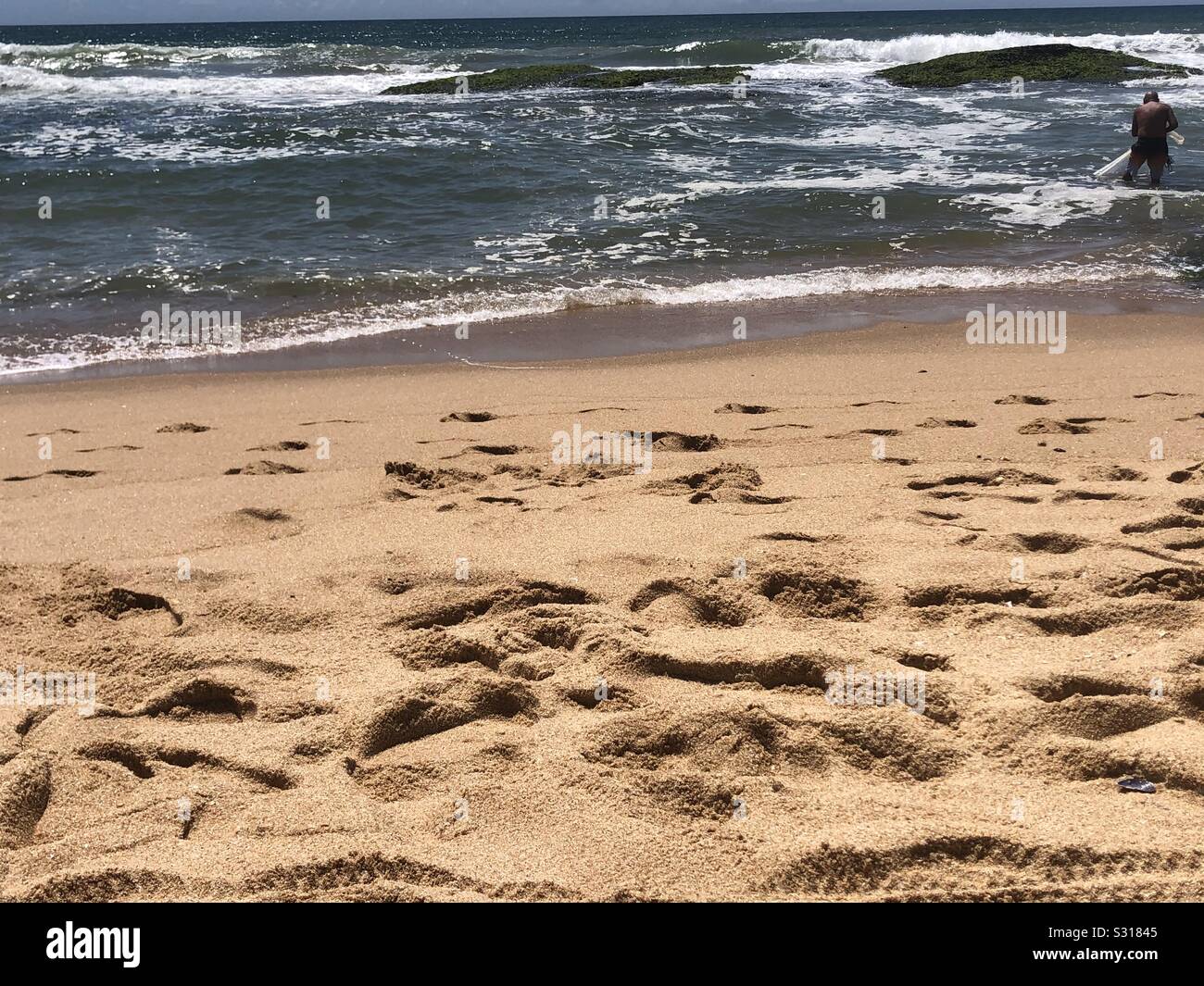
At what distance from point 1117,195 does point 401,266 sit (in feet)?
28.2

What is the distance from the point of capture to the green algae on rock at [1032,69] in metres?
25.3

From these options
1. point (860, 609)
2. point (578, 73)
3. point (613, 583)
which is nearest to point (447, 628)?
point (613, 583)

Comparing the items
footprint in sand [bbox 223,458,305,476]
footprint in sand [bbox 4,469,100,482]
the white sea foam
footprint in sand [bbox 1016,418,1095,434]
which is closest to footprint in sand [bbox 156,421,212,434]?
footprint in sand [bbox 4,469,100,482]

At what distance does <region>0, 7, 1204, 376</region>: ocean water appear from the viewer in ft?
30.3

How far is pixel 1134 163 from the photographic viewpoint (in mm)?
13227

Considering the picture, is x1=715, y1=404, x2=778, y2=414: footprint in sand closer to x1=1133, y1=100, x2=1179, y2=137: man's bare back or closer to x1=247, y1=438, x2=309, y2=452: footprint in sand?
x1=247, y1=438, x2=309, y2=452: footprint in sand

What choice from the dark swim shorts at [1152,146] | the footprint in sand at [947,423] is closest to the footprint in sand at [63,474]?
the footprint in sand at [947,423]

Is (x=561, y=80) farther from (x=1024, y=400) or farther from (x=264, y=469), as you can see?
(x=264, y=469)

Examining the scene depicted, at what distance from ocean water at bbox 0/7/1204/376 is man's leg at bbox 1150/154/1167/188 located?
227mm

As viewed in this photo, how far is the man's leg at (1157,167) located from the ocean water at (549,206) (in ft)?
0.75

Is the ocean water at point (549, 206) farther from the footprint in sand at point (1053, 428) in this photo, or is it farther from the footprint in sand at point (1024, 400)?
the footprint in sand at point (1053, 428)

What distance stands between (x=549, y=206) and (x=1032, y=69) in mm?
18769

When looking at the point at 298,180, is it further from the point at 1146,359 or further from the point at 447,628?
the point at 447,628

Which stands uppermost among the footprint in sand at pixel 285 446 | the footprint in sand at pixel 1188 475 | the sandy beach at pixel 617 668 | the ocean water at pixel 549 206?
the ocean water at pixel 549 206
